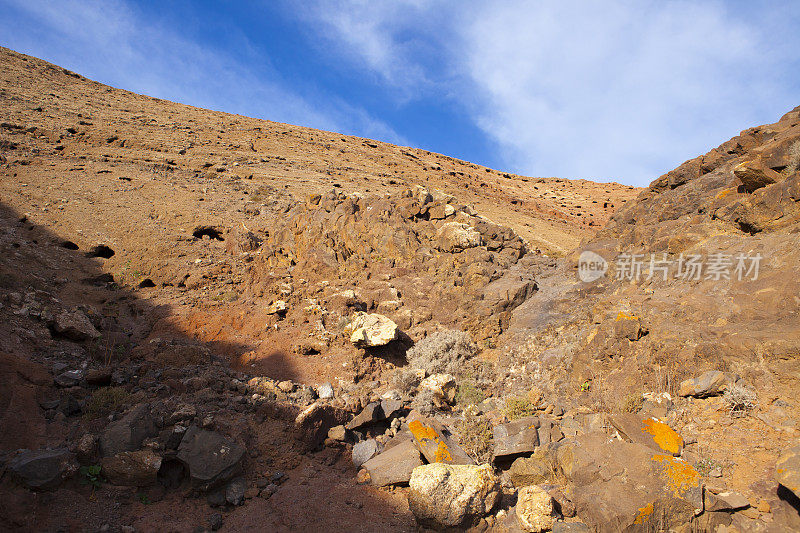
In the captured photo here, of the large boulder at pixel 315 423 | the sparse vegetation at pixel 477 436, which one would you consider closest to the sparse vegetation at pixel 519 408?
the sparse vegetation at pixel 477 436

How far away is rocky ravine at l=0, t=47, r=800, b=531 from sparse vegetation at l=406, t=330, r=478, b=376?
0.19 ft

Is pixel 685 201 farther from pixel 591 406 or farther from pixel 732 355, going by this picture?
pixel 591 406

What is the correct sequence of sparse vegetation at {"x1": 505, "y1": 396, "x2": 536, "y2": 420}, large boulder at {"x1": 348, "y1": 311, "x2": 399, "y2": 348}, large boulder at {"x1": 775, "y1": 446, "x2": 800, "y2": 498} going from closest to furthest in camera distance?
large boulder at {"x1": 775, "y1": 446, "x2": 800, "y2": 498}
sparse vegetation at {"x1": 505, "y1": 396, "x2": 536, "y2": 420}
large boulder at {"x1": 348, "y1": 311, "x2": 399, "y2": 348}

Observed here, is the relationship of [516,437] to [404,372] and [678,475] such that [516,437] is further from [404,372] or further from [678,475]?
[404,372]

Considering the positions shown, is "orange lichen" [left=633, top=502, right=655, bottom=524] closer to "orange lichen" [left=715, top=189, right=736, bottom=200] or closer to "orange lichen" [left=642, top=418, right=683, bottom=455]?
"orange lichen" [left=642, top=418, right=683, bottom=455]

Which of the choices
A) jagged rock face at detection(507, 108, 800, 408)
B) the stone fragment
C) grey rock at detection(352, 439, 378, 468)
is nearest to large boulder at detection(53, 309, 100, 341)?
grey rock at detection(352, 439, 378, 468)

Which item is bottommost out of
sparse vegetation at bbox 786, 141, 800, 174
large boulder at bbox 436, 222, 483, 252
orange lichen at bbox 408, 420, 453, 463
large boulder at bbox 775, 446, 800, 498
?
orange lichen at bbox 408, 420, 453, 463

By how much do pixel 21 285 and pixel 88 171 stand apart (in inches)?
520

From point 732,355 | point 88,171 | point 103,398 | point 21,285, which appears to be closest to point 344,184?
point 88,171

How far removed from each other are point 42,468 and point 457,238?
9.78 metres

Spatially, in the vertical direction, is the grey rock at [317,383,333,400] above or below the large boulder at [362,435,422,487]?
above

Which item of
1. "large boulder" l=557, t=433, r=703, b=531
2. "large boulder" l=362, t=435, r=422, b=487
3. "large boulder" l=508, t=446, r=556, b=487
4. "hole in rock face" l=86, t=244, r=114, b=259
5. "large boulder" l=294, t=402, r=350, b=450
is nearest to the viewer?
"large boulder" l=557, t=433, r=703, b=531

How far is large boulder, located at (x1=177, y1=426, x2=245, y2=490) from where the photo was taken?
4.53m

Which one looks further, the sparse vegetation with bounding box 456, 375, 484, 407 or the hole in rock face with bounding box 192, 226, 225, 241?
the hole in rock face with bounding box 192, 226, 225, 241
